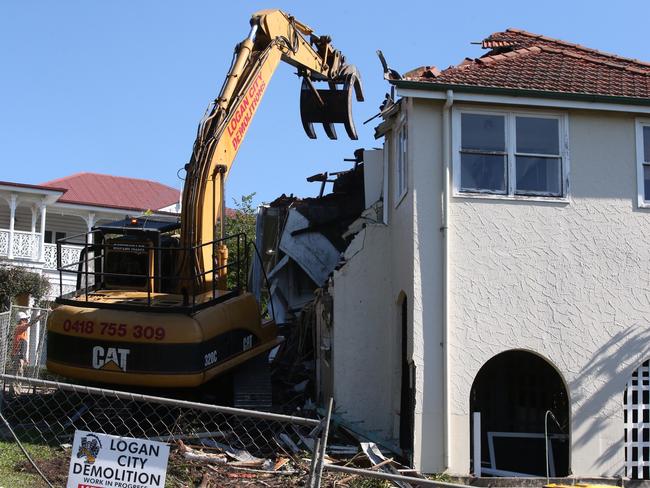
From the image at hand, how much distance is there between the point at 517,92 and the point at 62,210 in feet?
98.2

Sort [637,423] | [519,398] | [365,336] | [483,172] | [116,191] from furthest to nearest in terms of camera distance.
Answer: [116,191], [519,398], [365,336], [483,172], [637,423]

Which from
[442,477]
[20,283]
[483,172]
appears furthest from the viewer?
[20,283]

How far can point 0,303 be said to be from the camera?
30.5 m

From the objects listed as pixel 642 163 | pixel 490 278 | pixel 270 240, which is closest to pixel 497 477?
pixel 490 278

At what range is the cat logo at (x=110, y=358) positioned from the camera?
12797 mm

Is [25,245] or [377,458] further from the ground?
[25,245]

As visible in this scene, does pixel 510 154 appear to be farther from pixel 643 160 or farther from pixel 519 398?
pixel 519 398

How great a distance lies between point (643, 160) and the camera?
14008 millimetres

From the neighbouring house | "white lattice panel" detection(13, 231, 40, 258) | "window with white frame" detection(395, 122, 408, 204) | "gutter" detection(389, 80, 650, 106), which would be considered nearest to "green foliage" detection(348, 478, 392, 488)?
"window with white frame" detection(395, 122, 408, 204)

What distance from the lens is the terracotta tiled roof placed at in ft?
44.9

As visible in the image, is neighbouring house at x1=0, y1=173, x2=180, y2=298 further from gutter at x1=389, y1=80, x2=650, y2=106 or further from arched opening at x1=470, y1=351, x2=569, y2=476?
gutter at x1=389, y1=80, x2=650, y2=106

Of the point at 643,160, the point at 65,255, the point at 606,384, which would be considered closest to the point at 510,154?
the point at 643,160

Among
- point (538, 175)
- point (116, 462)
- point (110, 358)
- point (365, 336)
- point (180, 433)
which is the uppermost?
point (538, 175)

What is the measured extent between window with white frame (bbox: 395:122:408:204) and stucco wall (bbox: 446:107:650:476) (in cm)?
142
